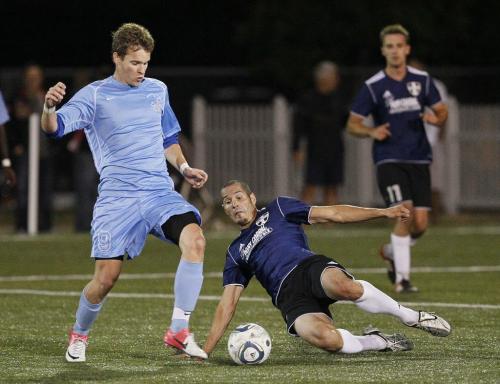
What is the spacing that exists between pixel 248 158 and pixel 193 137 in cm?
100

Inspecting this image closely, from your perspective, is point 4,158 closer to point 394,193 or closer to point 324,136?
point 394,193

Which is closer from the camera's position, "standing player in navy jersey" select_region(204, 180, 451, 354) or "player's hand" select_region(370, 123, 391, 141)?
"standing player in navy jersey" select_region(204, 180, 451, 354)

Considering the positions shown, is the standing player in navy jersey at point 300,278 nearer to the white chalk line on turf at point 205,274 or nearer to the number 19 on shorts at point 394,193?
the number 19 on shorts at point 394,193

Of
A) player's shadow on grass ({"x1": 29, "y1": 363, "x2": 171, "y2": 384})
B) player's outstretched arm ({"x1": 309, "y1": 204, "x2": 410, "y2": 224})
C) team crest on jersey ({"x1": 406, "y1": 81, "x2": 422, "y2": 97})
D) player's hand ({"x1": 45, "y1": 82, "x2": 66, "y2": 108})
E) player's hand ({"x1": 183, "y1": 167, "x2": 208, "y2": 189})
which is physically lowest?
player's shadow on grass ({"x1": 29, "y1": 363, "x2": 171, "y2": 384})

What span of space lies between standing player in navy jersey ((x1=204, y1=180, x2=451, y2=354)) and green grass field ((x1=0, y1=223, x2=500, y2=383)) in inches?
6.0

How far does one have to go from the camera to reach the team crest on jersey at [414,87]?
46.1ft

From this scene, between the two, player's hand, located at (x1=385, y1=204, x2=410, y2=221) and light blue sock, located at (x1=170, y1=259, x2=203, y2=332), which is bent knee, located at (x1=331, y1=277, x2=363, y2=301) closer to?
player's hand, located at (x1=385, y1=204, x2=410, y2=221)

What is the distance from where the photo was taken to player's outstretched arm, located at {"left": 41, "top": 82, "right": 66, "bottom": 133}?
937 centimetres

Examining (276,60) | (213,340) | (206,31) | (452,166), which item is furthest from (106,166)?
(206,31)

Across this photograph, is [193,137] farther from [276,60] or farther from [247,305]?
[247,305]

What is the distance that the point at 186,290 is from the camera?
9641mm

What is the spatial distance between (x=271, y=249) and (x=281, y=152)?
16085 mm

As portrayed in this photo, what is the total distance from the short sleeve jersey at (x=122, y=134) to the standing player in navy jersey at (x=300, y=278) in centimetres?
52

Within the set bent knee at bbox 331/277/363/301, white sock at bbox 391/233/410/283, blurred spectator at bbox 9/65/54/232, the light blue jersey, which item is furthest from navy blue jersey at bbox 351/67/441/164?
blurred spectator at bbox 9/65/54/232
